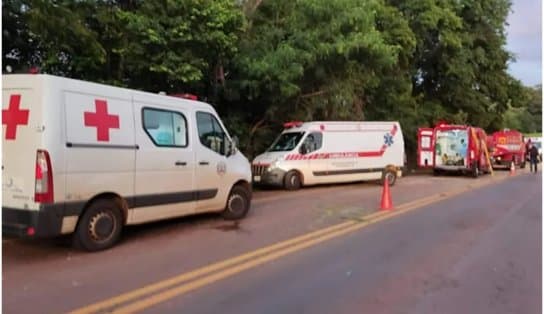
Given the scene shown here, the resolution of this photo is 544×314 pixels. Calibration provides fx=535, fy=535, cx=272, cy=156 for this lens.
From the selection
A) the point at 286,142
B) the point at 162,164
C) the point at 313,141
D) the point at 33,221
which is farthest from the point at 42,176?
the point at 313,141

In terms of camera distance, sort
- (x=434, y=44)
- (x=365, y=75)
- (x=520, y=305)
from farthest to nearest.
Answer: (x=434, y=44)
(x=365, y=75)
(x=520, y=305)

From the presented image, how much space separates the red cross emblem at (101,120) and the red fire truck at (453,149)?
823 inches

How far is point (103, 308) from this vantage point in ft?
15.4

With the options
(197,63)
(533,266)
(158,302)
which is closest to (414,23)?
(197,63)

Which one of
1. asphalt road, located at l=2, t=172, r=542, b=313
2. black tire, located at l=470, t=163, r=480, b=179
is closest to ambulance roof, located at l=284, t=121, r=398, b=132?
asphalt road, located at l=2, t=172, r=542, b=313

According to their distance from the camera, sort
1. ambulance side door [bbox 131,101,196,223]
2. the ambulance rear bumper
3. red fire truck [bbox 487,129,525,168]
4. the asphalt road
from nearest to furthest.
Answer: the asphalt road
the ambulance rear bumper
ambulance side door [bbox 131,101,196,223]
red fire truck [bbox 487,129,525,168]

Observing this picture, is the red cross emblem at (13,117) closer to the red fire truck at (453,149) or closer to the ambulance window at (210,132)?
the ambulance window at (210,132)

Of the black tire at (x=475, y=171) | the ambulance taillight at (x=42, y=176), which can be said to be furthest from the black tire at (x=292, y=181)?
the black tire at (x=475, y=171)

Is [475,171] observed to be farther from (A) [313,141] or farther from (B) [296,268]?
(B) [296,268]

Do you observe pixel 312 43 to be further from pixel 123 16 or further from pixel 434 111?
pixel 434 111

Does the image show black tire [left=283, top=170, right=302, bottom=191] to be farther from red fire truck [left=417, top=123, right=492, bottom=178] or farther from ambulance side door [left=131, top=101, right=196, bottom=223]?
red fire truck [left=417, top=123, right=492, bottom=178]

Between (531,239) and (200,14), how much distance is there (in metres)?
8.68

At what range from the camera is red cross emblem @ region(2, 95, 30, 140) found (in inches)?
250

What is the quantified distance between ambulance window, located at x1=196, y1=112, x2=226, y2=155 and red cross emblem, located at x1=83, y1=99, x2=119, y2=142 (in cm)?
182
